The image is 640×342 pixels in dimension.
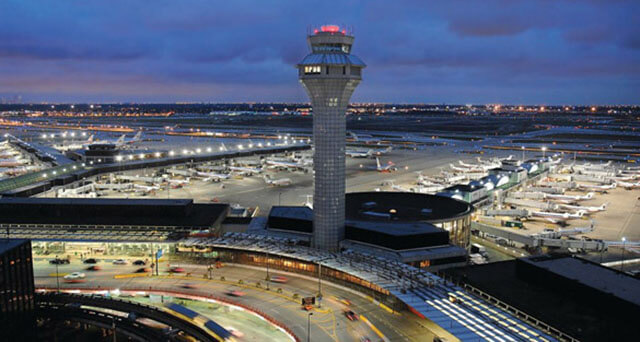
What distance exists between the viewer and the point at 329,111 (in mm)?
59344

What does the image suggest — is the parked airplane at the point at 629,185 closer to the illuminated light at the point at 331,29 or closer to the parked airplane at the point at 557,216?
the parked airplane at the point at 557,216

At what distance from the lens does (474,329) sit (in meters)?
36.3

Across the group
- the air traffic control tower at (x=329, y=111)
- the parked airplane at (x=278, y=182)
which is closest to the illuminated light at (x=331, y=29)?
the air traffic control tower at (x=329, y=111)

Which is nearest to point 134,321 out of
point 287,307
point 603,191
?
point 287,307

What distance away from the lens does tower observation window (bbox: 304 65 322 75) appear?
57344 millimetres

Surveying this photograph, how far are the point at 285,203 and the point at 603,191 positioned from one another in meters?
85.8

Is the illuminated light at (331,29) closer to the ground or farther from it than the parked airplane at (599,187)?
farther from it

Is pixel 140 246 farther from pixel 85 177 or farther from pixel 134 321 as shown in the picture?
pixel 85 177

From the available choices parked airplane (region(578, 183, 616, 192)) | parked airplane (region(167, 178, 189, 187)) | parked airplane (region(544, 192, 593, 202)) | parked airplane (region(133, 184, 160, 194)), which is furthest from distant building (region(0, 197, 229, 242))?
parked airplane (region(578, 183, 616, 192))

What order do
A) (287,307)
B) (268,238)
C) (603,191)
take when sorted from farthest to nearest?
(603,191), (268,238), (287,307)

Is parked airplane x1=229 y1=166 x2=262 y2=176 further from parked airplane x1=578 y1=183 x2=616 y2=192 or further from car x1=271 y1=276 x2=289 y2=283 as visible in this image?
car x1=271 y1=276 x2=289 y2=283

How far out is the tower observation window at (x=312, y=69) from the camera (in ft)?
188

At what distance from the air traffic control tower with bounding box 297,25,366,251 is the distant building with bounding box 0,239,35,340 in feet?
106

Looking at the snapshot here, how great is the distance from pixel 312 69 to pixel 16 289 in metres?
37.7
